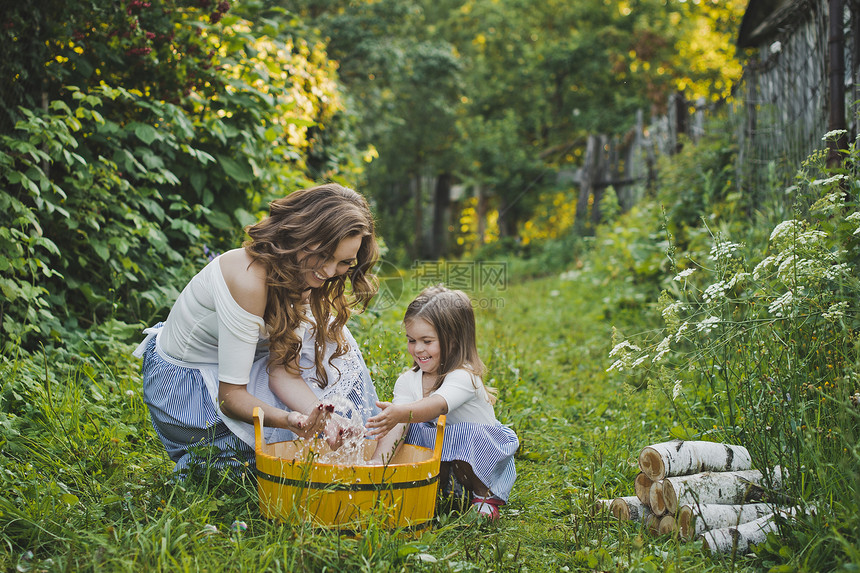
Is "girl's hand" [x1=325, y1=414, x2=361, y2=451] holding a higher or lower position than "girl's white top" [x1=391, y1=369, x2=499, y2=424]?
lower

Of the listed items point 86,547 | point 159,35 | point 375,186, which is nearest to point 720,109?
point 159,35

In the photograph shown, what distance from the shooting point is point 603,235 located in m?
8.17

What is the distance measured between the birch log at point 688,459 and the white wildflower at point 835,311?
537mm

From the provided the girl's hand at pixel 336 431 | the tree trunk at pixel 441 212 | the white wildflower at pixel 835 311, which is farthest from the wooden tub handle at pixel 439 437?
the tree trunk at pixel 441 212

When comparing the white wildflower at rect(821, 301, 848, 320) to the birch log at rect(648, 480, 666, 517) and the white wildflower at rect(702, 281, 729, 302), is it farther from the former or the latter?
the birch log at rect(648, 480, 666, 517)

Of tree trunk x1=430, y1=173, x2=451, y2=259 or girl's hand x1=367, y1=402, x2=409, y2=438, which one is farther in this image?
tree trunk x1=430, y1=173, x2=451, y2=259

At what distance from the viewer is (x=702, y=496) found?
2018mm

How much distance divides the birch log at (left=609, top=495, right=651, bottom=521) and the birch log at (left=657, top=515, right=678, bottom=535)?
0.24 feet

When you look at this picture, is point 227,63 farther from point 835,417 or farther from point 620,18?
point 620,18

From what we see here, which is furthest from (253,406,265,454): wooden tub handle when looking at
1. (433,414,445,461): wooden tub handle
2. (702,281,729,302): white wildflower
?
(702,281,729,302): white wildflower

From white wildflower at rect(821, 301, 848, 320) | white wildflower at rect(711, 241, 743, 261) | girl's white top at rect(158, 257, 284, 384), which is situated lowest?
girl's white top at rect(158, 257, 284, 384)

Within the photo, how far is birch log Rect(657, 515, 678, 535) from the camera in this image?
6.55ft

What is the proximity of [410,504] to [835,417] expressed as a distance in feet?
4.33

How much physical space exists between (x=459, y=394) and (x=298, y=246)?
2.56ft
